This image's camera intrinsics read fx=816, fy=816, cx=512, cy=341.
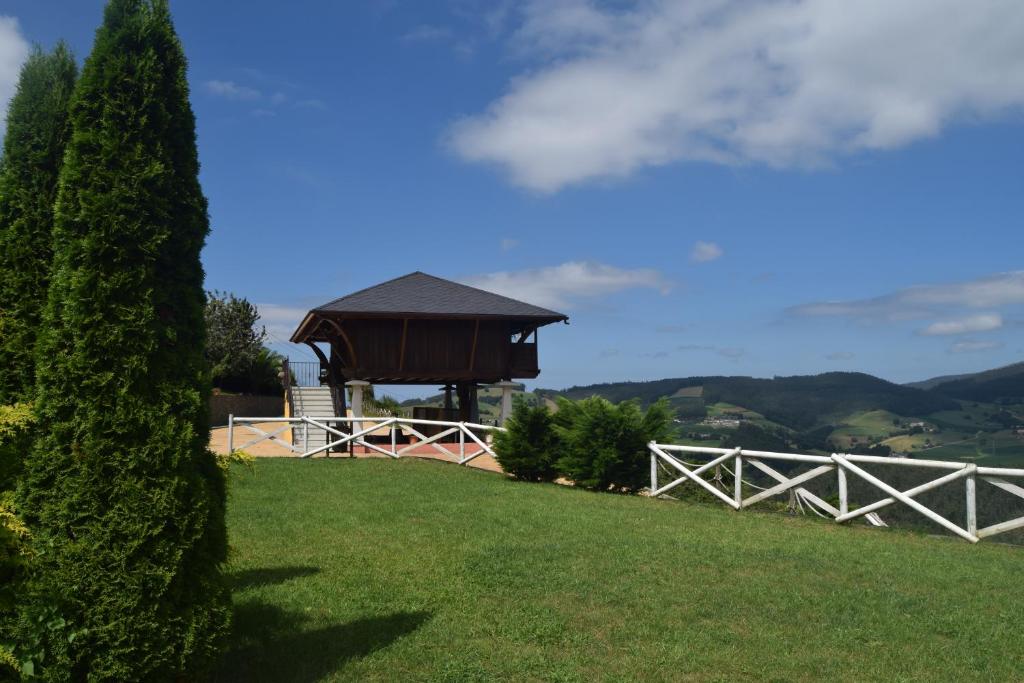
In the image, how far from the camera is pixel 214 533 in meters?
5.45

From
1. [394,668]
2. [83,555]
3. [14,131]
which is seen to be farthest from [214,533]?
[14,131]

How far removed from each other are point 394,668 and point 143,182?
3.74 m

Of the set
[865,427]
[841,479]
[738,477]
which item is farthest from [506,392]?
[865,427]

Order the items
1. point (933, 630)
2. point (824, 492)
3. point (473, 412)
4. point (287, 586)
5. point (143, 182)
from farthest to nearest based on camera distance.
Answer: point (473, 412), point (824, 492), point (287, 586), point (933, 630), point (143, 182)

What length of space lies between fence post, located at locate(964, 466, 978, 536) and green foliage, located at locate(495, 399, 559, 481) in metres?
7.97

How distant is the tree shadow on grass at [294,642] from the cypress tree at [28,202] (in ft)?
8.13

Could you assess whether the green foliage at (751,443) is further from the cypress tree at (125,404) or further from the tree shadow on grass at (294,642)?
the cypress tree at (125,404)

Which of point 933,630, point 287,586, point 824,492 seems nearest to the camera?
point 933,630

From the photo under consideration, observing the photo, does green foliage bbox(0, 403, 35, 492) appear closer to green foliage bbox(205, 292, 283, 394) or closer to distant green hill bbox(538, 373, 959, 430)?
green foliage bbox(205, 292, 283, 394)

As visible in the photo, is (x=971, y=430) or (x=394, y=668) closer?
(x=394, y=668)

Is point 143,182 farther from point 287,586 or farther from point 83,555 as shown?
point 287,586

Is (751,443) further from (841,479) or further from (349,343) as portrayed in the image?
(349,343)

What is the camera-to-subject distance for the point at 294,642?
6402mm

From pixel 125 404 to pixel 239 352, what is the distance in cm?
4148
